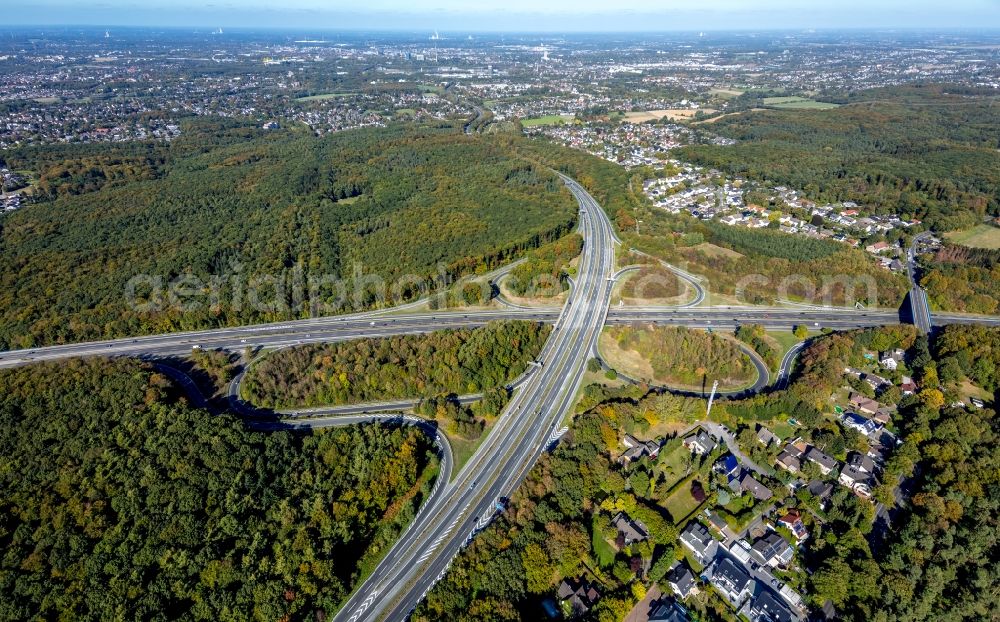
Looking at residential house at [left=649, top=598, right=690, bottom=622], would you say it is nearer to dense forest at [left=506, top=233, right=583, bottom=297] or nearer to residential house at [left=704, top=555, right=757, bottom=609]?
residential house at [left=704, top=555, right=757, bottom=609]

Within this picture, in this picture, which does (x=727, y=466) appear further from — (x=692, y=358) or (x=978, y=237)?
(x=978, y=237)

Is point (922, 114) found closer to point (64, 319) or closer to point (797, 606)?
point (797, 606)

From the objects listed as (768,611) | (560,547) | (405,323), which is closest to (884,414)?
(768,611)

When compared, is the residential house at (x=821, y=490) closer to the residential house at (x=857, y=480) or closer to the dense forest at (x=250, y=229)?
the residential house at (x=857, y=480)

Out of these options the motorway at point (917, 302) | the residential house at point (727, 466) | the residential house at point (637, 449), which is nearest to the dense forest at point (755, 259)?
the motorway at point (917, 302)

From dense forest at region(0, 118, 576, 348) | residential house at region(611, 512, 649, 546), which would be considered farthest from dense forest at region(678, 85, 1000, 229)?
residential house at region(611, 512, 649, 546)

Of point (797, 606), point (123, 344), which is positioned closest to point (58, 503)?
point (123, 344)

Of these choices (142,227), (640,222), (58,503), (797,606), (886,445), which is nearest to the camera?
(797,606)
